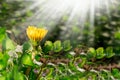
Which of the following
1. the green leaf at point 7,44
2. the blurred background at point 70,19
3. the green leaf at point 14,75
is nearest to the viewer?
the green leaf at point 14,75

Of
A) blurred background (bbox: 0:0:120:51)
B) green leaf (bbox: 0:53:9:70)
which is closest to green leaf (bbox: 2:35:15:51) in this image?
green leaf (bbox: 0:53:9:70)

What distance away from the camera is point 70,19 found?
648 centimetres

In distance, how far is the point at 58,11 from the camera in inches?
270

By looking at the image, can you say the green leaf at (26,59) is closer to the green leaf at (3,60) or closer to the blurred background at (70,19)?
the green leaf at (3,60)

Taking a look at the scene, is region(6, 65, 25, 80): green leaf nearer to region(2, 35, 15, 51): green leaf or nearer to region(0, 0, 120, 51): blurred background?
region(2, 35, 15, 51): green leaf

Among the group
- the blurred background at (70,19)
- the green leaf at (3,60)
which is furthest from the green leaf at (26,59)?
the blurred background at (70,19)

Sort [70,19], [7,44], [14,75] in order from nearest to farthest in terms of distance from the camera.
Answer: [14,75] < [7,44] < [70,19]

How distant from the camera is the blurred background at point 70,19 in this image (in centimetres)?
577

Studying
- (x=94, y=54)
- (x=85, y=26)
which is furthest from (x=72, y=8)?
(x=94, y=54)

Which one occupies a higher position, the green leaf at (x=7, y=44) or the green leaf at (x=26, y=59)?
the green leaf at (x=7, y=44)

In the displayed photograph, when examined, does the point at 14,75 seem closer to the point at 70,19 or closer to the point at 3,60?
the point at 3,60

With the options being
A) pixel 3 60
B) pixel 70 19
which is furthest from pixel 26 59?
pixel 70 19

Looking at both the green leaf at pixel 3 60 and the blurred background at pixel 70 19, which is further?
the blurred background at pixel 70 19

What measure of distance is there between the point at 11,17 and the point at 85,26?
1213mm
